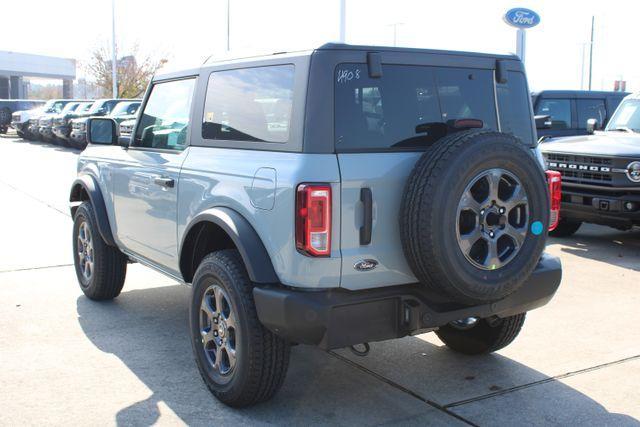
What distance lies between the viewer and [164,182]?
15.5 feet

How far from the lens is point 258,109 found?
13.3ft

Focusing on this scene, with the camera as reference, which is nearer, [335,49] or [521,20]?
[335,49]

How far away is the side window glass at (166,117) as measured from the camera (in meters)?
A: 4.81

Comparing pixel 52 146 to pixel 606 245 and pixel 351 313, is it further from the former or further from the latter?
pixel 351 313

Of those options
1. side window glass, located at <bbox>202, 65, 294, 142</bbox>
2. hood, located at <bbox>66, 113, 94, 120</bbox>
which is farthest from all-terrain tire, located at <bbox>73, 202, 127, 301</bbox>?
hood, located at <bbox>66, 113, 94, 120</bbox>

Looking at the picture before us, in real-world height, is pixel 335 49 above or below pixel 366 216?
above

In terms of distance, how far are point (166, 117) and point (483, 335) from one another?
2589 millimetres

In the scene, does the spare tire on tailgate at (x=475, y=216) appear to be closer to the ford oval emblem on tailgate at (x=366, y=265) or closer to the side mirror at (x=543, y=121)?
the ford oval emblem on tailgate at (x=366, y=265)

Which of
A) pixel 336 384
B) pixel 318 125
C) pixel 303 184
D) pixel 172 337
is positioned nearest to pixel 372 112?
pixel 318 125

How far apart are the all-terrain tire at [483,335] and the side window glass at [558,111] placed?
24.7 feet

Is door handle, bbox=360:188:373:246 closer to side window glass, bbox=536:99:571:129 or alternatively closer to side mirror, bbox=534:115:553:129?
side mirror, bbox=534:115:553:129

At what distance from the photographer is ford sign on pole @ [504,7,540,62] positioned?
15.7 m

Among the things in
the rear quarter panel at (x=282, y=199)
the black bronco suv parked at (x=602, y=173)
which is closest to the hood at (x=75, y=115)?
the black bronco suv parked at (x=602, y=173)

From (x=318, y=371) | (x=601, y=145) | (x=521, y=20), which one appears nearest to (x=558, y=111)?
(x=601, y=145)
